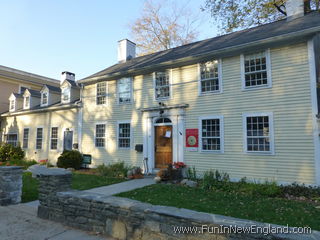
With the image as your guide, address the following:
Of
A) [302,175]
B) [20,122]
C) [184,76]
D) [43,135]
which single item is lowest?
[302,175]

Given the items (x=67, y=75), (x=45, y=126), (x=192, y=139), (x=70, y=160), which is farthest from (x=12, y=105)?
(x=192, y=139)

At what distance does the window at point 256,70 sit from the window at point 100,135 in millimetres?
7652

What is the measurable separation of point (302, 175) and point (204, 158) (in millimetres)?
3408

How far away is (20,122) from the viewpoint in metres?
16.6

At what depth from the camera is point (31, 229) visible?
4.12m

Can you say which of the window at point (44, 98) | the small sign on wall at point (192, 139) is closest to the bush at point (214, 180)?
the small sign on wall at point (192, 139)

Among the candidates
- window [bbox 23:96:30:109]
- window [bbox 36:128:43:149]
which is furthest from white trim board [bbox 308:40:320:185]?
window [bbox 23:96:30:109]

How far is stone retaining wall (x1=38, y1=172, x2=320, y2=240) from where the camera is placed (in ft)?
9.14

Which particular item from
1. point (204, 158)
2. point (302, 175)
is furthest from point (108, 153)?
point (302, 175)

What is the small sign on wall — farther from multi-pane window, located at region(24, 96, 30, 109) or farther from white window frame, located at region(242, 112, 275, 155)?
multi-pane window, located at region(24, 96, 30, 109)

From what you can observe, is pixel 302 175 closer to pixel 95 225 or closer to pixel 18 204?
pixel 95 225

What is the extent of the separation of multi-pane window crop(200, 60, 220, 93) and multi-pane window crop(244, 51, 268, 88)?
1163 mm

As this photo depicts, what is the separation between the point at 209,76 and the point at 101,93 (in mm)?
6397

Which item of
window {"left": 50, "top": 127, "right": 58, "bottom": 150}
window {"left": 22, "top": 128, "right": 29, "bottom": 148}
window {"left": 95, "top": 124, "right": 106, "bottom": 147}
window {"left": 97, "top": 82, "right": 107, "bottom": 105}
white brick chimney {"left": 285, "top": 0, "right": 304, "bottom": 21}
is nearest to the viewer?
white brick chimney {"left": 285, "top": 0, "right": 304, "bottom": 21}
